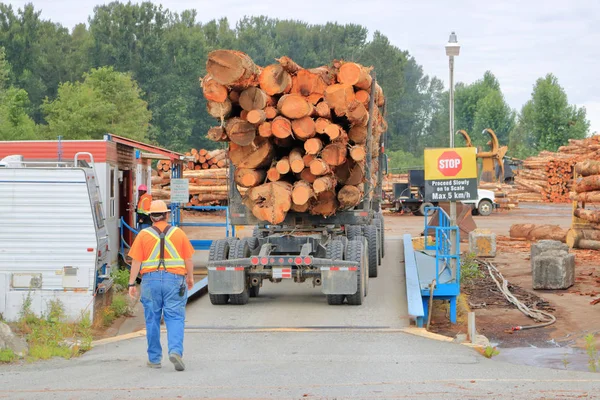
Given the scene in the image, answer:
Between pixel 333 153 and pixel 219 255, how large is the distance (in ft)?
8.01

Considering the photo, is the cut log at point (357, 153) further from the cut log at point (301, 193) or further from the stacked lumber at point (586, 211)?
the stacked lumber at point (586, 211)

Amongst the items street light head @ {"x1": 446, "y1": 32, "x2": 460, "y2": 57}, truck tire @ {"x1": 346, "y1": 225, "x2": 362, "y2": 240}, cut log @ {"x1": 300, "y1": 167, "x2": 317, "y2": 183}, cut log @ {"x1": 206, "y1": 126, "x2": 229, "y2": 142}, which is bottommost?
truck tire @ {"x1": 346, "y1": 225, "x2": 362, "y2": 240}

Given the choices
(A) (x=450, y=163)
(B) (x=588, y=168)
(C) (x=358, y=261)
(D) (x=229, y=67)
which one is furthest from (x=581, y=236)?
(D) (x=229, y=67)

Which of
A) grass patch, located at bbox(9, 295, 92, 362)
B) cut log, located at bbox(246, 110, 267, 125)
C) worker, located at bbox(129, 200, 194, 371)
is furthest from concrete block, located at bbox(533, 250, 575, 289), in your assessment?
worker, located at bbox(129, 200, 194, 371)

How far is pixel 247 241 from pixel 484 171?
37246 mm

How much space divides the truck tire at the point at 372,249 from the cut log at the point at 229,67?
5681 mm

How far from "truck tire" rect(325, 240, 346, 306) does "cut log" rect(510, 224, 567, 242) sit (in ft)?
47.7

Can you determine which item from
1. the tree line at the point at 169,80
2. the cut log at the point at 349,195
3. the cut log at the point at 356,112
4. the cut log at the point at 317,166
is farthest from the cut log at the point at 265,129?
the tree line at the point at 169,80

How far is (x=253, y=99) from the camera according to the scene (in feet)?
43.9

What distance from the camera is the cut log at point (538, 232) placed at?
2761cm

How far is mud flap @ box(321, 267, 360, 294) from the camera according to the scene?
45.1 feet

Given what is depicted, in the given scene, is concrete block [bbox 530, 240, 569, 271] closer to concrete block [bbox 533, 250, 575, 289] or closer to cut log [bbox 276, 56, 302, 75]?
concrete block [bbox 533, 250, 575, 289]

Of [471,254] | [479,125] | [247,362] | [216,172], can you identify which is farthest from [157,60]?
[247,362]

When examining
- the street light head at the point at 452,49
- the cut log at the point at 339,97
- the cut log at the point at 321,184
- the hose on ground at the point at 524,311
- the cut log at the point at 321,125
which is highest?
the street light head at the point at 452,49
